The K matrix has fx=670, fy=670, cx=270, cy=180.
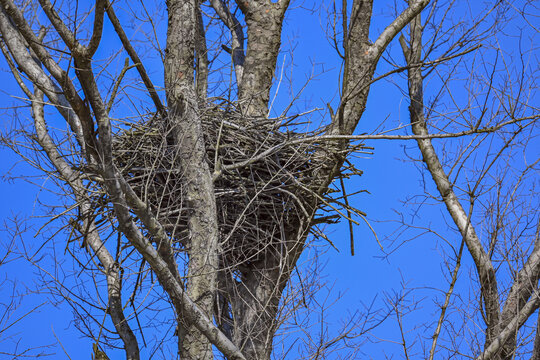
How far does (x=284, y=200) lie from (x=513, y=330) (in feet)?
7.61

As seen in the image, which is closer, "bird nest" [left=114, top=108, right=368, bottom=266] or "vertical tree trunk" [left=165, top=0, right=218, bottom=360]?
"vertical tree trunk" [left=165, top=0, right=218, bottom=360]

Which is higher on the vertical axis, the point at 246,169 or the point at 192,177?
the point at 246,169

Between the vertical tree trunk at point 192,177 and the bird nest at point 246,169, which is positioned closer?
the vertical tree trunk at point 192,177

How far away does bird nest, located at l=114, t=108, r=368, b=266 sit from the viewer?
494cm

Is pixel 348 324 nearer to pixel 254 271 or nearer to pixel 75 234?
pixel 254 271

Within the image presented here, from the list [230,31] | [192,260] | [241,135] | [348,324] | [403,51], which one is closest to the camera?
[192,260]

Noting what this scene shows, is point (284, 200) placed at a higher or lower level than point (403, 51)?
lower

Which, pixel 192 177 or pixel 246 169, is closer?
pixel 192 177

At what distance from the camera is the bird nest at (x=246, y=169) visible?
4941mm

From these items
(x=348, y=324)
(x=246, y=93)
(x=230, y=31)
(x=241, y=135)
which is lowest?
(x=348, y=324)

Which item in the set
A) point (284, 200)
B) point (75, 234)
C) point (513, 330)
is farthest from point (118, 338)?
point (513, 330)

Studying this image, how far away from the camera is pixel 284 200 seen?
526cm

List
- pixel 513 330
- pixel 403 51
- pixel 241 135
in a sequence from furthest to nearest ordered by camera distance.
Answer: pixel 403 51 < pixel 513 330 < pixel 241 135

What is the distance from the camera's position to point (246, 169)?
16.8 ft
